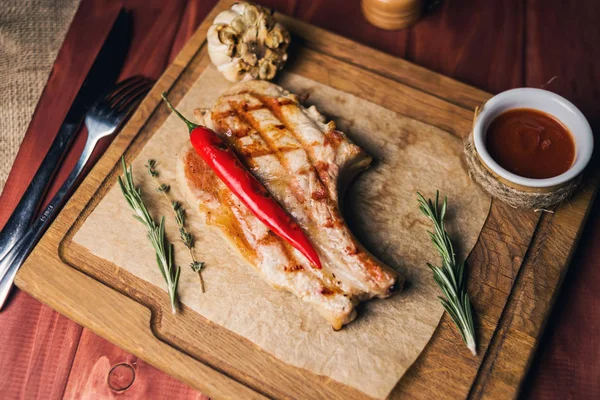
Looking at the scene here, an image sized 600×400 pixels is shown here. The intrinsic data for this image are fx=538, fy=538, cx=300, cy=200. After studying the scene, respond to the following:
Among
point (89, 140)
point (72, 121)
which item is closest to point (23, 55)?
point (72, 121)

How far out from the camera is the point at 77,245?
2893mm

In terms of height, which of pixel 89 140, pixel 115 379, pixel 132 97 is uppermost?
pixel 132 97

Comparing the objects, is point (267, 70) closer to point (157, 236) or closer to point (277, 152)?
point (277, 152)

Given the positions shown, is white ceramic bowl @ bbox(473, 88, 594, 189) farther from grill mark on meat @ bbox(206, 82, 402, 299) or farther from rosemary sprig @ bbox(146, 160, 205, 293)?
rosemary sprig @ bbox(146, 160, 205, 293)

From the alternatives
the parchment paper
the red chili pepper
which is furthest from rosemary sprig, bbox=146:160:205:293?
the red chili pepper

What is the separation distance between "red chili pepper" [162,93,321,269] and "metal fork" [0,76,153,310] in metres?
0.73

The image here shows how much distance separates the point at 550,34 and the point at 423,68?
989 millimetres

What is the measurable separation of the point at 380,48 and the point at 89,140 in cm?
194

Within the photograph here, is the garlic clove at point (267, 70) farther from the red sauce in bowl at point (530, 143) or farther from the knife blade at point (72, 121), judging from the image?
the red sauce in bowl at point (530, 143)

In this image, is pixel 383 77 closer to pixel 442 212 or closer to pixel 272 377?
pixel 442 212

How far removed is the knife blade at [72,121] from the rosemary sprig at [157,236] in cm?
51

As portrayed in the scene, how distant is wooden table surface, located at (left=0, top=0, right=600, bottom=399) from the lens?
9.14ft

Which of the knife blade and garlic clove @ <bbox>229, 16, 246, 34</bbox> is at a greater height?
garlic clove @ <bbox>229, 16, 246, 34</bbox>

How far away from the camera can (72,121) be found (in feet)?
10.7
